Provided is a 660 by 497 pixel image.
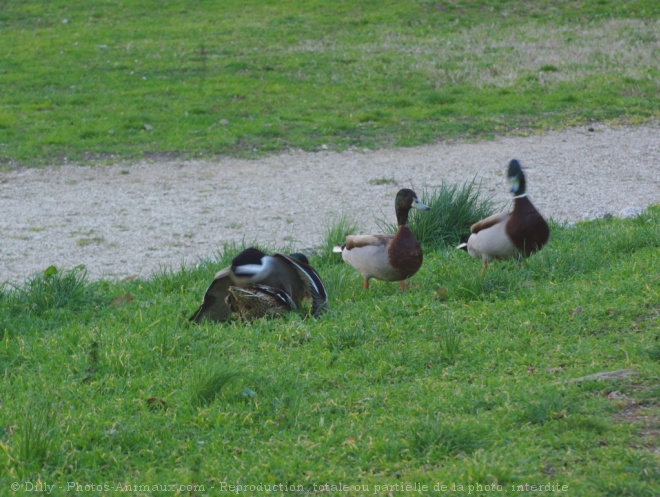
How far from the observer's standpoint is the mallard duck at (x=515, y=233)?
643 cm

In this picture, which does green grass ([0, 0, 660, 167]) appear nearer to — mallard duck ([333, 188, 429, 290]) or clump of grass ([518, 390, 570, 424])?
mallard duck ([333, 188, 429, 290])

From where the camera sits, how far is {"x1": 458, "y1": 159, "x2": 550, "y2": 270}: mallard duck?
6.43m

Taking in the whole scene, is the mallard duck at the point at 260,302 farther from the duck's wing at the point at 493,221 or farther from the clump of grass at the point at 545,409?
the clump of grass at the point at 545,409

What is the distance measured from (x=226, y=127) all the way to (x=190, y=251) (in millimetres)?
5195

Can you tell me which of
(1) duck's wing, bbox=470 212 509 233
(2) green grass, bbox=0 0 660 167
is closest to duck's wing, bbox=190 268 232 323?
(1) duck's wing, bbox=470 212 509 233

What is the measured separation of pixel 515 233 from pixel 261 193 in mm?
4616

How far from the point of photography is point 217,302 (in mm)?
5840

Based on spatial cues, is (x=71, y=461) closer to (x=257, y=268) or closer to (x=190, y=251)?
(x=257, y=268)

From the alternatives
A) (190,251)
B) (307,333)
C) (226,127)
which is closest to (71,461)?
(307,333)

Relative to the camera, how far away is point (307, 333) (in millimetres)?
5379

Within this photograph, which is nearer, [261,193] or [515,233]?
[515,233]

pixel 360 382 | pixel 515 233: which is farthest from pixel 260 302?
pixel 515 233

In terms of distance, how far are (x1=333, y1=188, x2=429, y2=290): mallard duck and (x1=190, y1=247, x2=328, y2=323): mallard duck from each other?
50 cm

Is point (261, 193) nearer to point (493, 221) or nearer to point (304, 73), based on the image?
point (493, 221)
